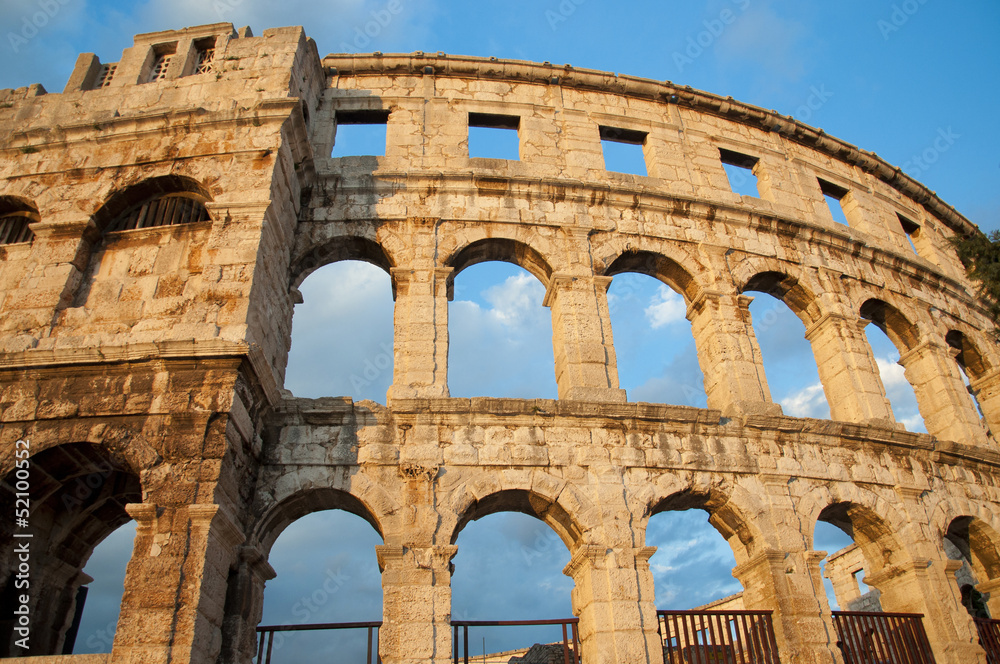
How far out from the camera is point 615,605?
7438 mm

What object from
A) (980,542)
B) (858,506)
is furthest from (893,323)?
(858,506)

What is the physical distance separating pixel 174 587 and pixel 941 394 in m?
11.9

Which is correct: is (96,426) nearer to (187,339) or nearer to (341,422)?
(187,339)

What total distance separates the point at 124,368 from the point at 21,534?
2.77 meters

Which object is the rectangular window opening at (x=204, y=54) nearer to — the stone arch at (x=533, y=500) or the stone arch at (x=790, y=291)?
the stone arch at (x=533, y=500)

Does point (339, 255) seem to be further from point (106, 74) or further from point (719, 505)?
point (719, 505)

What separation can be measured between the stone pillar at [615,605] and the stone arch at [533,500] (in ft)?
1.05

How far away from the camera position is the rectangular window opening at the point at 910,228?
1509 centimetres

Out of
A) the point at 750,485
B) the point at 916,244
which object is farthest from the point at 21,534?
the point at 916,244

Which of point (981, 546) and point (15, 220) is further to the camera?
point (981, 546)

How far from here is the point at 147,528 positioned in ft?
20.2

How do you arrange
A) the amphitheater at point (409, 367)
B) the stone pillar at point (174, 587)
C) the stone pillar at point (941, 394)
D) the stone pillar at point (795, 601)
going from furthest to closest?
the stone pillar at point (941, 394)
the stone pillar at point (795, 601)
the amphitheater at point (409, 367)
the stone pillar at point (174, 587)

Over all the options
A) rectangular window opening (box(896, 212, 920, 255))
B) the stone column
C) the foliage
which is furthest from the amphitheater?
rectangular window opening (box(896, 212, 920, 255))

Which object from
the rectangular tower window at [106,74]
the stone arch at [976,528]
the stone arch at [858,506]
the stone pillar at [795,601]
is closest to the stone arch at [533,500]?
the stone pillar at [795,601]
